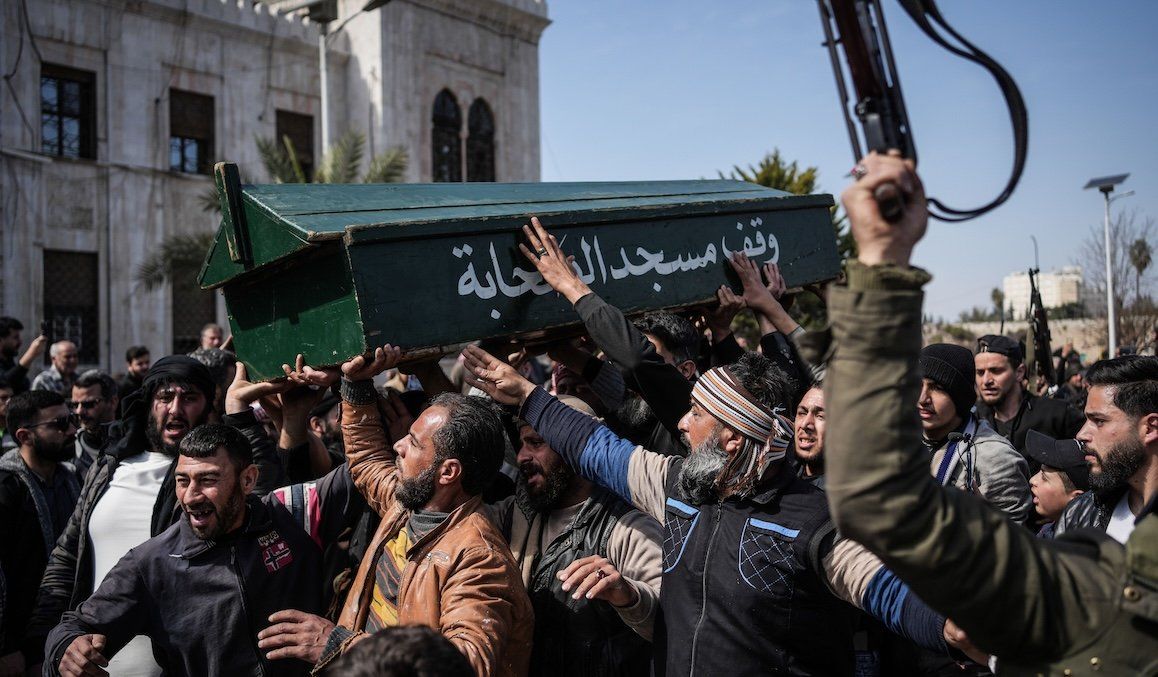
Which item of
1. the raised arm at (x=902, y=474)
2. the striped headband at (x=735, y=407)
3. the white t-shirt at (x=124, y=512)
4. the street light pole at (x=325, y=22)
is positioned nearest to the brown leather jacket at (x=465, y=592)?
the striped headband at (x=735, y=407)

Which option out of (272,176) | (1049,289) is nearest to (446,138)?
(272,176)

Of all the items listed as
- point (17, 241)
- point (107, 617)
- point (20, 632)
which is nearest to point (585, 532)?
point (107, 617)

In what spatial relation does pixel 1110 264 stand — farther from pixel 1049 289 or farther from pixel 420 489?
pixel 1049 289

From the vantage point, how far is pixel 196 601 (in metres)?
Answer: 2.88

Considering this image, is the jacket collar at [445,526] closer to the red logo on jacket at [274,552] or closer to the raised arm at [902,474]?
the red logo on jacket at [274,552]

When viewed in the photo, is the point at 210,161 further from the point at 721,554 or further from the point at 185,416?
the point at 721,554

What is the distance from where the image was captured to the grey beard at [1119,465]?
260 cm

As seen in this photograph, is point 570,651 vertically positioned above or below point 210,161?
below

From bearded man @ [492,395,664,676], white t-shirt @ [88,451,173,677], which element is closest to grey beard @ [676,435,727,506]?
bearded man @ [492,395,664,676]

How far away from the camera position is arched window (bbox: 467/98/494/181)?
20.3 meters

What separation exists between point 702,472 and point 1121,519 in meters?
1.24

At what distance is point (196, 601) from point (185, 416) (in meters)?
0.97

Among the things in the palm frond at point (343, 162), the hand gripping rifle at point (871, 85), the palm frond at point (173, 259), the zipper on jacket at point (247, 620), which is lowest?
the zipper on jacket at point (247, 620)

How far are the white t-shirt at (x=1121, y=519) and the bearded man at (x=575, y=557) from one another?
128 cm
